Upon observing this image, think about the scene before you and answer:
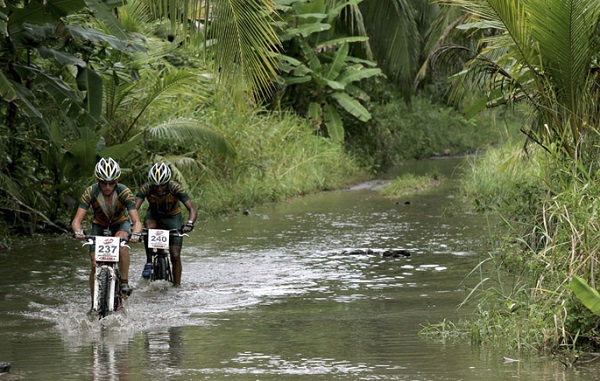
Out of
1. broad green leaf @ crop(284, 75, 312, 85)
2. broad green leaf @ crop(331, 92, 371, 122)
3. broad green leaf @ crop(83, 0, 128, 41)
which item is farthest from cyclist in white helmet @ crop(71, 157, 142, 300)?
broad green leaf @ crop(331, 92, 371, 122)

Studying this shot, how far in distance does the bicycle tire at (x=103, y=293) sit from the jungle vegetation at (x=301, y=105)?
8.99 ft

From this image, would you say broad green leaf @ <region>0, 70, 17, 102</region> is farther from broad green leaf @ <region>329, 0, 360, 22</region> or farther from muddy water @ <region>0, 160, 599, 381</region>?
broad green leaf @ <region>329, 0, 360, 22</region>

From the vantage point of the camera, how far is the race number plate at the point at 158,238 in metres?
11.6

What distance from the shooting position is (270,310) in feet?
35.4

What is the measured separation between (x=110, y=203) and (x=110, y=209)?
6cm

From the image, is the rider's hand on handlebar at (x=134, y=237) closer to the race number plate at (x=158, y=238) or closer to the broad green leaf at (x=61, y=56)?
A: the race number plate at (x=158, y=238)

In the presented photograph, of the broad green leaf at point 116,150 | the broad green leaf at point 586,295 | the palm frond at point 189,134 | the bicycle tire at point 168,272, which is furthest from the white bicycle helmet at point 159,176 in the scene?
the palm frond at point 189,134

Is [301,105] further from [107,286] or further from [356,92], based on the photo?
[107,286]

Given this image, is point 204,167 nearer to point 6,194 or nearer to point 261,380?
point 6,194

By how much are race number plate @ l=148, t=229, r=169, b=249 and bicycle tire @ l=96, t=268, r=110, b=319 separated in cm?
175

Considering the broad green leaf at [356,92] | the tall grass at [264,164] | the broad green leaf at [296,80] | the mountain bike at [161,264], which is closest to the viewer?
the mountain bike at [161,264]

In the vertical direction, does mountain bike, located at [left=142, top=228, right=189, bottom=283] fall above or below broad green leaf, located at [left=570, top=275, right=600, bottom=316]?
below

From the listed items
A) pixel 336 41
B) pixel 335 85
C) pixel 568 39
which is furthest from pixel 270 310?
pixel 336 41

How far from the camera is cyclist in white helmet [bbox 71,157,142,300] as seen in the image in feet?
33.9
